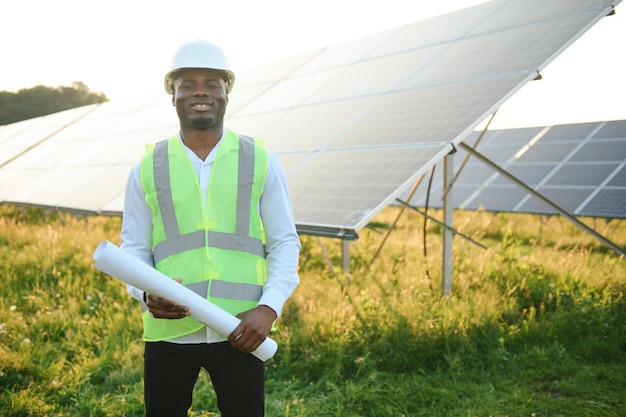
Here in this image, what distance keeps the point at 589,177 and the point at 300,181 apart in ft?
27.7

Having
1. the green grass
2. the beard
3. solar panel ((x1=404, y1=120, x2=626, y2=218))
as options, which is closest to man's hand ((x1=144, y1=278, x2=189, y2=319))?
the beard

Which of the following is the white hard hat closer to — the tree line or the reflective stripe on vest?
the reflective stripe on vest

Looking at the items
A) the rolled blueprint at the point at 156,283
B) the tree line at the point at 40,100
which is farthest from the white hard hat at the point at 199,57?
the tree line at the point at 40,100

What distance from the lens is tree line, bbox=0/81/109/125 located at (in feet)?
151

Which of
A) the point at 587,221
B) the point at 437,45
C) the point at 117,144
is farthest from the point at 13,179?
the point at 587,221

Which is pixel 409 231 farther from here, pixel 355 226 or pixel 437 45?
pixel 355 226

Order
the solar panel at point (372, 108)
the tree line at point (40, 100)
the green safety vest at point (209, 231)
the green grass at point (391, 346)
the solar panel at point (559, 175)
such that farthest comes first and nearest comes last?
the tree line at point (40, 100) < the solar panel at point (559, 175) < the solar panel at point (372, 108) < the green grass at point (391, 346) < the green safety vest at point (209, 231)

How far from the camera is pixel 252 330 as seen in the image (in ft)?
6.97

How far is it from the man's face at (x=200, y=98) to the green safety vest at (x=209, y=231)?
0.15 m

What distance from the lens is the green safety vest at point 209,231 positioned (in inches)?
89.4

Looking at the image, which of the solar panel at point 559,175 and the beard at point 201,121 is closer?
the beard at point 201,121

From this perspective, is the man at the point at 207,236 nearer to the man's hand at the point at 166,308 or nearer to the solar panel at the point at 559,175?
the man's hand at the point at 166,308

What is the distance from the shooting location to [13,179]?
12836 millimetres

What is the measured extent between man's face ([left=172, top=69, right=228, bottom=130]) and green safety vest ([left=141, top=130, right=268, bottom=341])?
15cm
